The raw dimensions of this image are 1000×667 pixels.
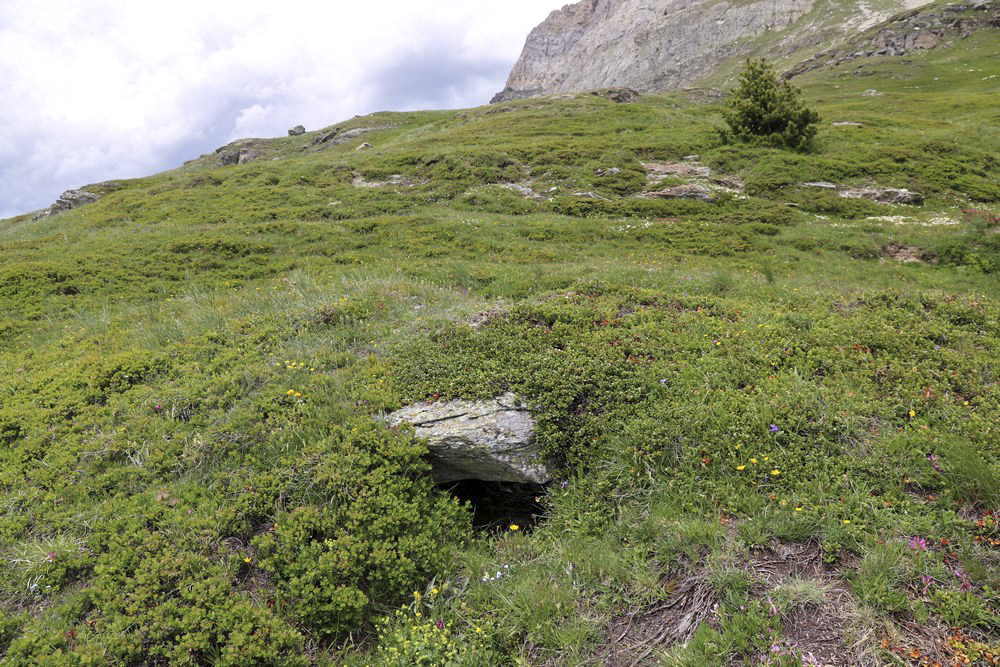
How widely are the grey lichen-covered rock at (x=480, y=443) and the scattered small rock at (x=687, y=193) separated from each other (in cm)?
2510

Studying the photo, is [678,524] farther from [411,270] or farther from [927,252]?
[927,252]

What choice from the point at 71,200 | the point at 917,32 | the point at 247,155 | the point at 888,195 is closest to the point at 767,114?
the point at 888,195

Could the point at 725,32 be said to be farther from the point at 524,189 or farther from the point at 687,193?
the point at 524,189

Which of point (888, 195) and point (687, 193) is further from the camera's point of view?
point (687, 193)

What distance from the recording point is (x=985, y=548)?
4.59 m

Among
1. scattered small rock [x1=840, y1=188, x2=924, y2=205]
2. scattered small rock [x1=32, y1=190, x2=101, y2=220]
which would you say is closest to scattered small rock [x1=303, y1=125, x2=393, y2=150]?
scattered small rock [x1=32, y1=190, x2=101, y2=220]

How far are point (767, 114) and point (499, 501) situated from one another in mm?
37568

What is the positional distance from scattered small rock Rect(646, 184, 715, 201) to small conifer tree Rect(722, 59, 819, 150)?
33.4 ft

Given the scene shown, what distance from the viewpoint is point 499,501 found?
309 inches

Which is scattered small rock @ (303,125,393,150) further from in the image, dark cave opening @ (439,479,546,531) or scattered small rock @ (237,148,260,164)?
dark cave opening @ (439,479,546,531)

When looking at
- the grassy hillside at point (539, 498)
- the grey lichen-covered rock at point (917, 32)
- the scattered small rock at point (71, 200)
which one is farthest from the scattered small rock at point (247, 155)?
the grey lichen-covered rock at point (917, 32)

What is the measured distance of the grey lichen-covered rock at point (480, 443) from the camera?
7248 mm

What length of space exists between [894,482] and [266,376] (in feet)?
30.4

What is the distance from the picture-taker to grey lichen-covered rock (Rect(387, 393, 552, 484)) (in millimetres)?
7248
